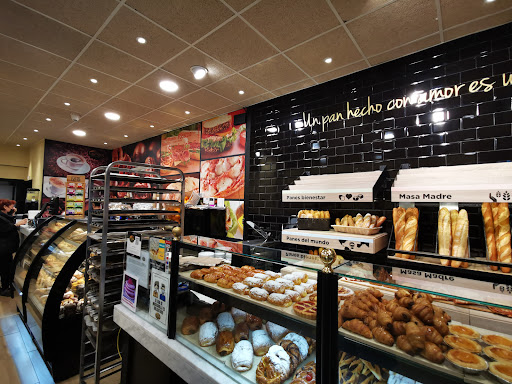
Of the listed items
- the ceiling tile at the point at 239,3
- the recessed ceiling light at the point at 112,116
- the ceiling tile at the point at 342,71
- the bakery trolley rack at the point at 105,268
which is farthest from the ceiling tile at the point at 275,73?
the recessed ceiling light at the point at 112,116

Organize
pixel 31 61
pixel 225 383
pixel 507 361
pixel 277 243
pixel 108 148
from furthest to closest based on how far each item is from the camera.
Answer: pixel 108 148
pixel 277 243
pixel 31 61
pixel 225 383
pixel 507 361

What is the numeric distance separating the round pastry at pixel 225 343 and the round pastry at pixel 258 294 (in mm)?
326

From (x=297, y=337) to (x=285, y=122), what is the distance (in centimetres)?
318

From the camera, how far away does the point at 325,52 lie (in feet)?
9.10

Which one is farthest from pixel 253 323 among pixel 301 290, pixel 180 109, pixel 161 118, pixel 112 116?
pixel 112 116

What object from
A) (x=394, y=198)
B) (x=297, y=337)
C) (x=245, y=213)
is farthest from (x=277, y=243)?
(x=297, y=337)

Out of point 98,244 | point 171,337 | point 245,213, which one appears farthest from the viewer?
point 245,213

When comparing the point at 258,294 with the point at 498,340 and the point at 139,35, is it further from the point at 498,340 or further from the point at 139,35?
the point at 139,35

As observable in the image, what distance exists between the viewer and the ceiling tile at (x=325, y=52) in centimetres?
254

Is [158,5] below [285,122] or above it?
above

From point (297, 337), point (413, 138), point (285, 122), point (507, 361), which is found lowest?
point (297, 337)

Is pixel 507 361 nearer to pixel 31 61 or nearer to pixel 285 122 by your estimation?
pixel 285 122

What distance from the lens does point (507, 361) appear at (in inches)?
29.3

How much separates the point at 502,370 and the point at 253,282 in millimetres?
957
